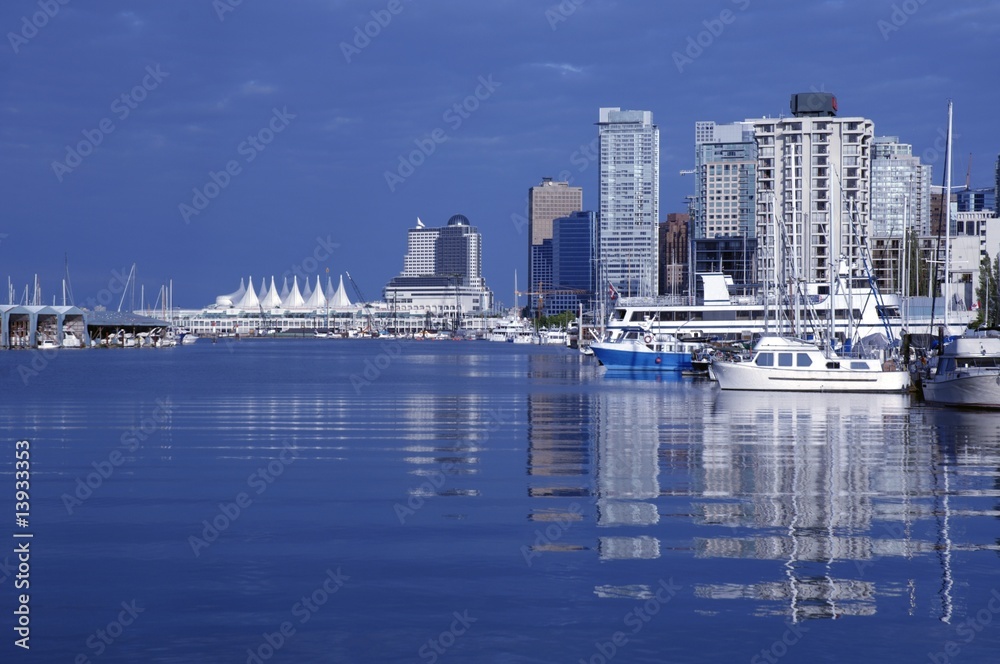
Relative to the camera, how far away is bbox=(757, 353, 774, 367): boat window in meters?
55.0

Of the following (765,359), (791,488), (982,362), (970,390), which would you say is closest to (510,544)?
(791,488)

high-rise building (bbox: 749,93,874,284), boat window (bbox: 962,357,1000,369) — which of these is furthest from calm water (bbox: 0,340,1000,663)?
high-rise building (bbox: 749,93,874,284)

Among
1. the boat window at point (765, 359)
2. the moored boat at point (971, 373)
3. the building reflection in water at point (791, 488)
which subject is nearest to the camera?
the building reflection in water at point (791, 488)

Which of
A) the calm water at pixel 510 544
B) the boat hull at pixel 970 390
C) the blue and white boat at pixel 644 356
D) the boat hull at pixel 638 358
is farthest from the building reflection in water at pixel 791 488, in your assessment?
the boat hull at pixel 638 358

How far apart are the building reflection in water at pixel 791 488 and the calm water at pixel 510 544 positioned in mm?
79

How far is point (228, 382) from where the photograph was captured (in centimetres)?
6931

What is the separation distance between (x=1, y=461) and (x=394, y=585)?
15.5 metres

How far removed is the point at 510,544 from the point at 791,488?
23.6 feet

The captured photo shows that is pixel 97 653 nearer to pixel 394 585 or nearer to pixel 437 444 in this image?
pixel 394 585

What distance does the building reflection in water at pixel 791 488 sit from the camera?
564 inches

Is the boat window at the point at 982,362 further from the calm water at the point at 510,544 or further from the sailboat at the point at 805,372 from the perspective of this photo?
the sailboat at the point at 805,372

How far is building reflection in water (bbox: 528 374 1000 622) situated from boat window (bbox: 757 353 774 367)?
1217cm

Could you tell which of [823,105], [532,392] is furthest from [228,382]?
[823,105]

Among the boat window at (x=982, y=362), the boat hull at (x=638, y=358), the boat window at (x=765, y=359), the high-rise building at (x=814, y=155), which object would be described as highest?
the high-rise building at (x=814, y=155)
